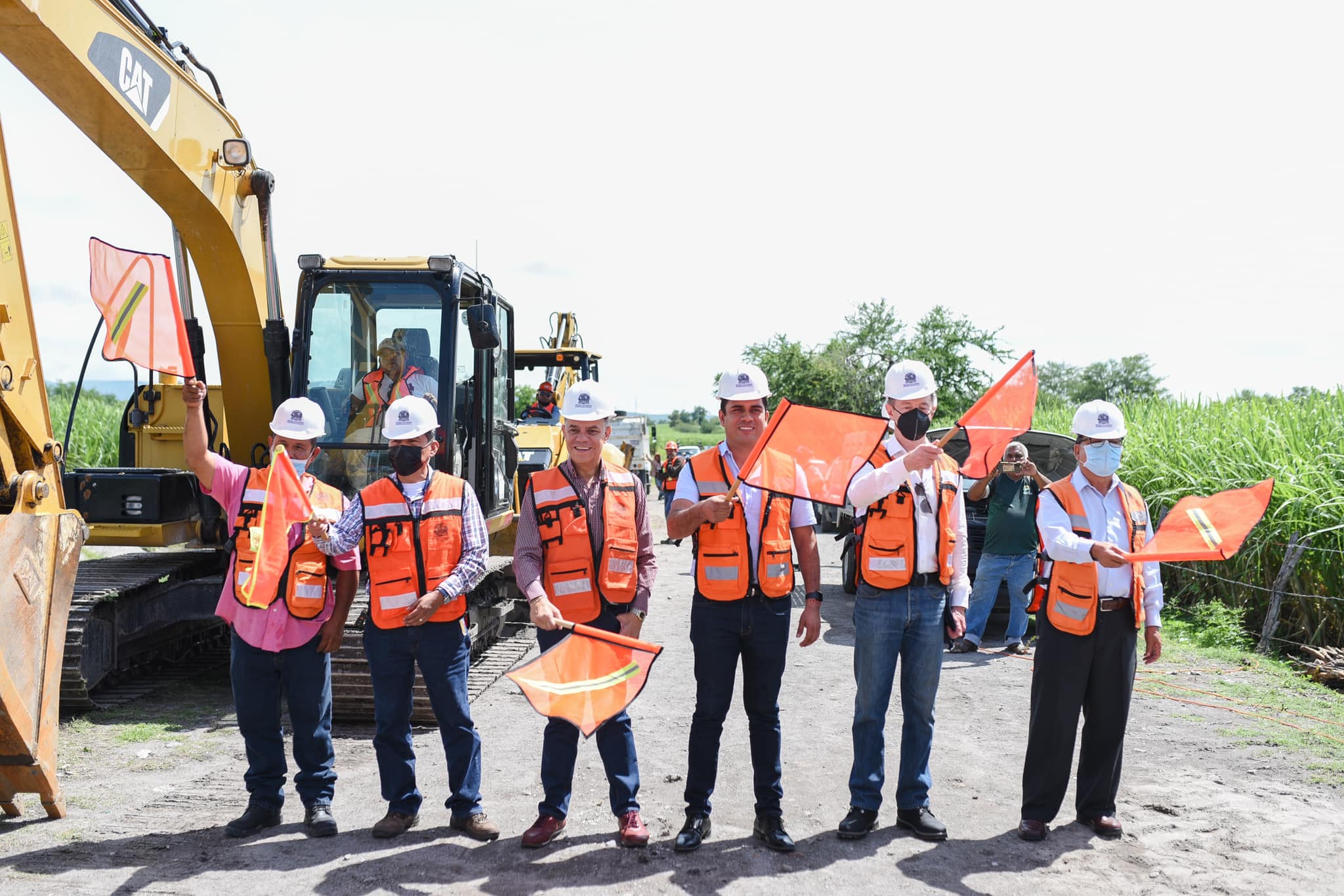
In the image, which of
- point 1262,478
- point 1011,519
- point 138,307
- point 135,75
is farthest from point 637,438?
point 138,307

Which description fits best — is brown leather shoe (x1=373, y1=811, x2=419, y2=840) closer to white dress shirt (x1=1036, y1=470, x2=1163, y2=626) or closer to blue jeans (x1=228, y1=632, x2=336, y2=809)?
blue jeans (x1=228, y1=632, x2=336, y2=809)

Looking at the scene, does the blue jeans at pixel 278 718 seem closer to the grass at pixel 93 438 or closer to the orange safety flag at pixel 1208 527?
the orange safety flag at pixel 1208 527

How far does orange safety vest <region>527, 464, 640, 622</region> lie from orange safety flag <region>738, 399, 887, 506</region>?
0.66 metres

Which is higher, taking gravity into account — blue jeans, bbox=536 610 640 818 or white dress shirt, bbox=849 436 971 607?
white dress shirt, bbox=849 436 971 607

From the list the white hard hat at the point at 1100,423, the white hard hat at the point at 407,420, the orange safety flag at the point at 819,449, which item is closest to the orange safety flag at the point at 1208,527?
the white hard hat at the point at 1100,423

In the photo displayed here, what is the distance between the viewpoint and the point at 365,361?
25.1ft

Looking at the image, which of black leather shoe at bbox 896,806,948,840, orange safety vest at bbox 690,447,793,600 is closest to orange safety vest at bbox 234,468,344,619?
orange safety vest at bbox 690,447,793,600

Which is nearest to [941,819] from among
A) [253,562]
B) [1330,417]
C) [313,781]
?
[313,781]

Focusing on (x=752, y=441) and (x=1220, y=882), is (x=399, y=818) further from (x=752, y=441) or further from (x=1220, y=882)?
(x=1220, y=882)

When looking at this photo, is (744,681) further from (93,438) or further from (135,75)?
(93,438)

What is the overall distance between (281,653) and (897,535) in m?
3.02

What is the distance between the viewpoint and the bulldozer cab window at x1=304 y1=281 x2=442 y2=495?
7.50 m

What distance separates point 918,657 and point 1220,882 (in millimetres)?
1529

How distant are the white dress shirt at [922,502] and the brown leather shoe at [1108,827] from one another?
3.89ft
